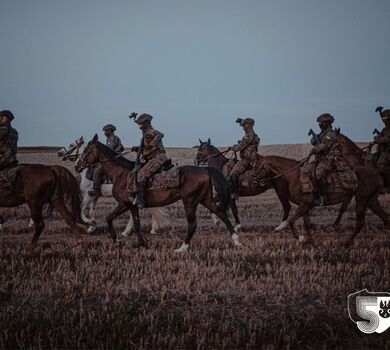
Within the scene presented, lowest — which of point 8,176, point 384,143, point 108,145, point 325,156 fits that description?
point 8,176

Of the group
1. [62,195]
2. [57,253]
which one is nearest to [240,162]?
[62,195]

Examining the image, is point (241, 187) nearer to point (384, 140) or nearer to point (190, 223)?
point (190, 223)

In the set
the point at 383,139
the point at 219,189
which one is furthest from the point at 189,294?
the point at 383,139

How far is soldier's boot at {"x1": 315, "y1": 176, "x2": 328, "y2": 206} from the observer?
991 cm

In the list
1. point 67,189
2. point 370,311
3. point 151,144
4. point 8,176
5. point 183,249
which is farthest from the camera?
point 67,189

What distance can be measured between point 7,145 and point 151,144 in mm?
3153

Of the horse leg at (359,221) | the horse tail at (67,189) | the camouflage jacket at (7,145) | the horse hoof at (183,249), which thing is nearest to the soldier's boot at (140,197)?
the horse hoof at (183,249)

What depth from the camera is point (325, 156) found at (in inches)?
391

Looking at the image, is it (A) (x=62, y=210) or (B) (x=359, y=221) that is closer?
(B) (x=359, y=221)

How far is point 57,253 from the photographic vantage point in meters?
8.61

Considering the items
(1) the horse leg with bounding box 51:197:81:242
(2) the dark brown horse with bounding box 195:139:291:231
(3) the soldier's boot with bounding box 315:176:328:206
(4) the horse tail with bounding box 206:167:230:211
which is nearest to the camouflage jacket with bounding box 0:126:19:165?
(1) the horse leg with bounding box 51:197:81:242

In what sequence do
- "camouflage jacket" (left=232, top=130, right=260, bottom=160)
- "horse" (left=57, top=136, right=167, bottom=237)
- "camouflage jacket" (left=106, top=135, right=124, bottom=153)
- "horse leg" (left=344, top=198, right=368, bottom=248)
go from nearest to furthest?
"horse leg" (left=344, top=198, right=368, bottom=248) → "camouflage jacket" (left=232, top=130, right=260, bottom=160) → "horse" (left=57, top=136, right=167, bottom=237) → "camouflage jacket" (left=106, top=135, right=124, bottom=153)

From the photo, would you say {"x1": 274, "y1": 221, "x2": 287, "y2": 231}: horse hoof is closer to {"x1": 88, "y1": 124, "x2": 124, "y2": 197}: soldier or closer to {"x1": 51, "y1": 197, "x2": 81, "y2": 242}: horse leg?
{"x1": 88, "y1": 124, "x2": 124, "y2": 197}: soldier

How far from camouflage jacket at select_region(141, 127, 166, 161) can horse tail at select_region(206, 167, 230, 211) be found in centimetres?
124
